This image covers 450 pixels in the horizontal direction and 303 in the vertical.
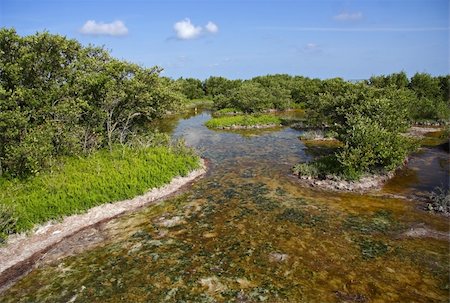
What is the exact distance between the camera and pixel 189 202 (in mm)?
26359

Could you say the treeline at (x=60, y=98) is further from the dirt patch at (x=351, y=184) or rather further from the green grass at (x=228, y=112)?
the green grass at (x=228, y=112)

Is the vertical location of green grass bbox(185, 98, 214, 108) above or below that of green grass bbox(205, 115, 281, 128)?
above

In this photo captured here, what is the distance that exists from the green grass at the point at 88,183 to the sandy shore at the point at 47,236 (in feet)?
1.52

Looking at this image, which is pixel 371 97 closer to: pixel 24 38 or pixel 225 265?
pixel 225 265

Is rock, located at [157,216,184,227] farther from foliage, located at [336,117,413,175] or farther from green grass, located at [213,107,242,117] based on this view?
green grass, located at [213,107,242,117]

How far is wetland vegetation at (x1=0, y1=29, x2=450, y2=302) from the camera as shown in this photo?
15867mm

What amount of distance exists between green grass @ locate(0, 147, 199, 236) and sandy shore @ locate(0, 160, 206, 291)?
1.52 feet

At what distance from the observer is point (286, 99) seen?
94062mm

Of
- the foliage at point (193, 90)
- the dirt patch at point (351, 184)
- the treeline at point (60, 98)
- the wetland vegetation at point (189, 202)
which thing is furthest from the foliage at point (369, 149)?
the foliage at point (193, 90)

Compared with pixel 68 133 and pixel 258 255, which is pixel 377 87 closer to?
pixel 258 255

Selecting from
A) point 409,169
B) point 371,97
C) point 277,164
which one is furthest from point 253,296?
point 371,97

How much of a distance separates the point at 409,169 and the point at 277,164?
13106 mm

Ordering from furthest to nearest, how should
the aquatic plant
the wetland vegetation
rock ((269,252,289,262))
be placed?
the aquatic plant → rock ((269,252,289,262)) → the wetland vegetation

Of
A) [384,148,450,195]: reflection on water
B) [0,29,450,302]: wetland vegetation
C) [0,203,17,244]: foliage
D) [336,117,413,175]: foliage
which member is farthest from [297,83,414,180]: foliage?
[0,203,17,244]: foliage
